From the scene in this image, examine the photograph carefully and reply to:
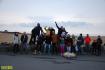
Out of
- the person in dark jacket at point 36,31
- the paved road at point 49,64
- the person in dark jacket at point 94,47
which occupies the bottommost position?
the paved road at point 49,64

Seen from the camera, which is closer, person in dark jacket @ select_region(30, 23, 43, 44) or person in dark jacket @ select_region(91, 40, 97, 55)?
person in dark jacket @ select_region(30, 23, 43, 44)

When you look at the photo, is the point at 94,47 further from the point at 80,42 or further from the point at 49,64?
the point at 49,64

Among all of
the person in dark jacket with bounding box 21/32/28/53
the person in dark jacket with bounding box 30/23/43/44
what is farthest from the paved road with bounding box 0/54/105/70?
the person in dark jacket with bounding box 30/23/43/44

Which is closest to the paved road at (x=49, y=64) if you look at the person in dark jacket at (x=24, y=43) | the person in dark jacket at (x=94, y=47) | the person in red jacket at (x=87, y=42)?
the person in dark jacket at (x=24, y=43)

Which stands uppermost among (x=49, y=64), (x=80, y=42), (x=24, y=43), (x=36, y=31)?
(x=36, y=31)

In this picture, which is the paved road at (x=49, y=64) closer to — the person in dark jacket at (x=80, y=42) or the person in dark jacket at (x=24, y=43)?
the person in dark jacket at (x=24, y=43)

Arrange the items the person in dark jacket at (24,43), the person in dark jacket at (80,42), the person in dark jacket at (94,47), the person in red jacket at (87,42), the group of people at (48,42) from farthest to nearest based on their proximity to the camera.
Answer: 1. the person in red jacket at (87,42)
2. the person in dark jacket at (94,47)
3. the person in dark jacket at (80,42)
4. the person in dark jacket at (24,43)
5. the group of people at (48,42)

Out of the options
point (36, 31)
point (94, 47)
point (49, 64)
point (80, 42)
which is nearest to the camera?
point (49, 64)

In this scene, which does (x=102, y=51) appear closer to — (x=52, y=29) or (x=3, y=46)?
(x=52, y=29)

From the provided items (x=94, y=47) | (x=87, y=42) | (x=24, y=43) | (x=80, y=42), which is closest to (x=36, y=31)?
(x=24, y=43)

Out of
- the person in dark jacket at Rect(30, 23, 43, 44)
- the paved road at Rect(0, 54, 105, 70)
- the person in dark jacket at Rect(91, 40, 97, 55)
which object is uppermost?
the person in dark jacket at Rect(30, 23, 43, 44)

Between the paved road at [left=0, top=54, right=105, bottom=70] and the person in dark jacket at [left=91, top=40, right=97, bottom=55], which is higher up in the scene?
the person in dark jacket at [left=91, top=40, right=97, bottom=55]

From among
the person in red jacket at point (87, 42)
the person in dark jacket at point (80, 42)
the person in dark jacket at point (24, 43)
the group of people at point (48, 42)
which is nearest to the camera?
the group of people at point (48, 42)

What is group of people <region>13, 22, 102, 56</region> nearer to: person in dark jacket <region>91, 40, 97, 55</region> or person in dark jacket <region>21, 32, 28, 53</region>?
person in dark jacket <region>21, 32, 28, 53</region>
